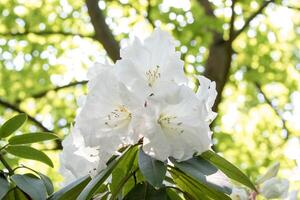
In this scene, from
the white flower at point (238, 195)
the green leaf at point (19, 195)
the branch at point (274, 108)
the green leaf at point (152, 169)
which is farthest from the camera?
the branch at point (274, 108)

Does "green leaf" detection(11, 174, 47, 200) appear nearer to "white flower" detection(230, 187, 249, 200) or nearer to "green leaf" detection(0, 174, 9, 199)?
"green leaf" detection(0, 174, 9, 199)

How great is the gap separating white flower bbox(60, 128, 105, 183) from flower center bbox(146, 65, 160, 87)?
0.62 ft

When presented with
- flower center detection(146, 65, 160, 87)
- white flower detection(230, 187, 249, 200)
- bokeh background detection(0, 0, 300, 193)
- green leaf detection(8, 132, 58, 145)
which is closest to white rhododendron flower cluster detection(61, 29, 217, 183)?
flower center detection(146, 65, 160, 87)

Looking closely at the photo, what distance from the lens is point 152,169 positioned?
98 centimetres

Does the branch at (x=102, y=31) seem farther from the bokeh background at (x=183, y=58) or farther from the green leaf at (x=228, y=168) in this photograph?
the green leaf at (x=228, y=168)

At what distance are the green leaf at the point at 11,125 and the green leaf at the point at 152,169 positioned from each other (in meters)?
0.40

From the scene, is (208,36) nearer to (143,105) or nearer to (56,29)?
(56,29)

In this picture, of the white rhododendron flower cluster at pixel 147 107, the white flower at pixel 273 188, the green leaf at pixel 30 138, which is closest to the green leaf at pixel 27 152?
the green leaf at pixel 30 138

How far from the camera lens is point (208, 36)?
429 cm

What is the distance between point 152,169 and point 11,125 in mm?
458

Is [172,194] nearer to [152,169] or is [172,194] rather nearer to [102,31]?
[152,169]

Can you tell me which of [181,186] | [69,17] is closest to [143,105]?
[181,186]

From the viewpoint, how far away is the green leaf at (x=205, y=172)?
3.28ft

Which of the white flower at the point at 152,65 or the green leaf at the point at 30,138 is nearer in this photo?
the white flower at the point at 152,65
